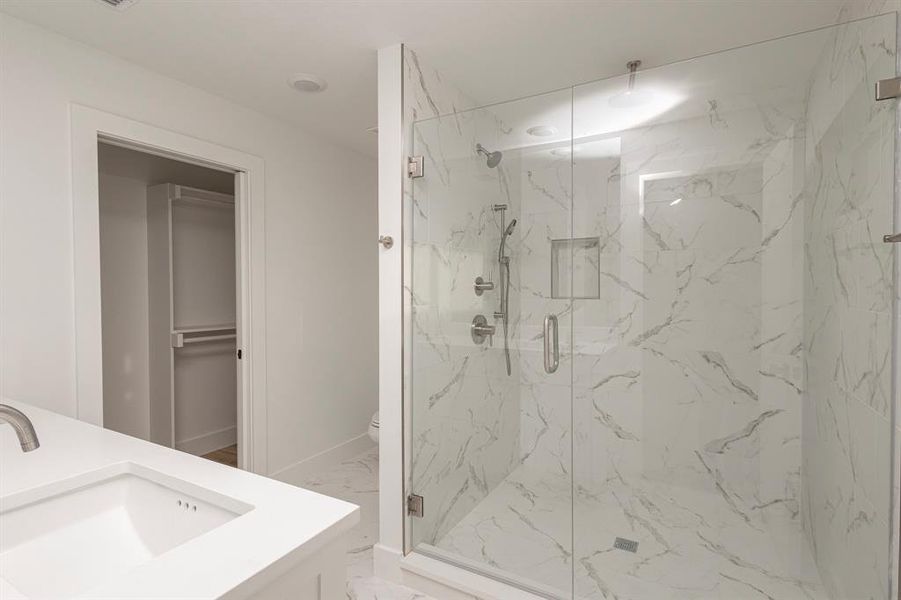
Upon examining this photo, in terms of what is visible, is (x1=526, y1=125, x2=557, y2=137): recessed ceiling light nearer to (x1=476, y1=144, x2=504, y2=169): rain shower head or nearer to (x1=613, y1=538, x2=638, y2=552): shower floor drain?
(x1=476, y1=144, x2=504, y2=169): rain shower head

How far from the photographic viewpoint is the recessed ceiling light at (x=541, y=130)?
190 cm

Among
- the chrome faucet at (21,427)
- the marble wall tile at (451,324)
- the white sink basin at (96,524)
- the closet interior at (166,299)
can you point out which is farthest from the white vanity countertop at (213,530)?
the closet interior at (166,299)

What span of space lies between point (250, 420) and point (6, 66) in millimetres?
1972

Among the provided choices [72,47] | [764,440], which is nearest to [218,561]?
[764,440]

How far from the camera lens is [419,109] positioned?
2156 millimetres

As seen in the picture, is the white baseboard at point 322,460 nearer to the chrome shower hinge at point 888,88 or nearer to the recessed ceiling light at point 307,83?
the recessed ceiling light at point 307,83

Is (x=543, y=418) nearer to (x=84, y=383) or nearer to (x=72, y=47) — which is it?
(x=84, y=383)

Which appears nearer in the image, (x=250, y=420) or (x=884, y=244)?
(x=884, y=244)

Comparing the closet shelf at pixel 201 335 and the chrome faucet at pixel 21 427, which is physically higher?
the chrome faucet at pixel 21 427

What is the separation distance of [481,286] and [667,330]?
0.80 m

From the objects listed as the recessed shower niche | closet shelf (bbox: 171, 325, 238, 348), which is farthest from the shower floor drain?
closet shelf (bbox: 171, 325, 238, 348)

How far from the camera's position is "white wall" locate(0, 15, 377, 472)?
6.10ft

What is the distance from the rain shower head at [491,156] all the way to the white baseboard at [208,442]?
10.2 feet

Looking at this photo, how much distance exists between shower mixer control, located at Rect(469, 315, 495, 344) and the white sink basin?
1336 millimetres
